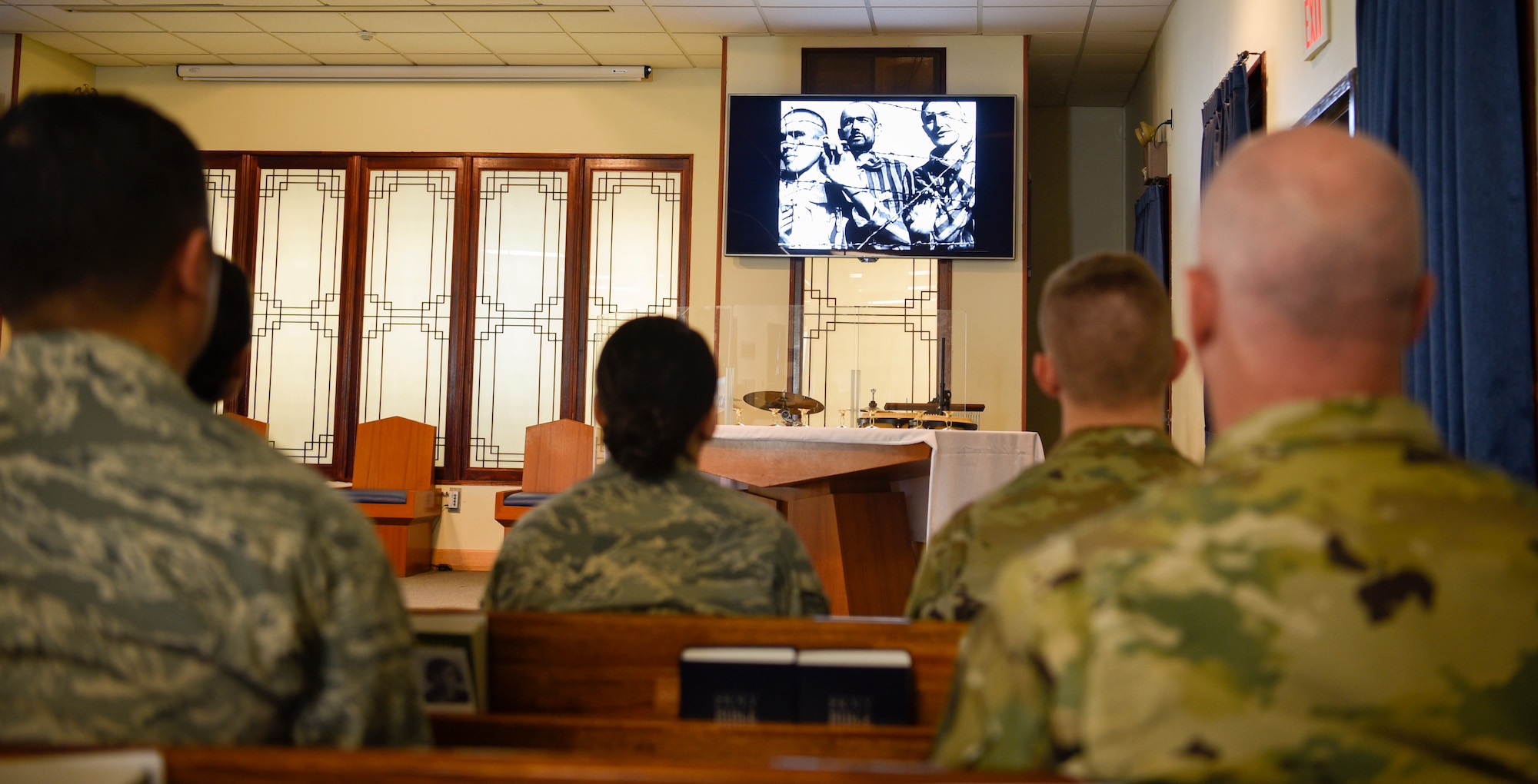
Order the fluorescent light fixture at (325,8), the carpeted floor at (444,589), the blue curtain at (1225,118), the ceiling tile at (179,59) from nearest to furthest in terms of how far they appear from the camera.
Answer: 1. the blue curtain at (1225,118)
2. the carpeted floor at (444,589)
3. the fluorescent light fixture at (325,8)
4. the ceiling tile at (179,59)

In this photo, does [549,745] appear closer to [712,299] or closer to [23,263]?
[23,263]

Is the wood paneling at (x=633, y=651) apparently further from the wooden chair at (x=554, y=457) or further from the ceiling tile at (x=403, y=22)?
the ceiling tile at (x=403, y=22)

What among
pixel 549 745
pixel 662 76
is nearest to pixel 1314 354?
pixel 549 745

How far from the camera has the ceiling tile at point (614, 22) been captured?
6.09m

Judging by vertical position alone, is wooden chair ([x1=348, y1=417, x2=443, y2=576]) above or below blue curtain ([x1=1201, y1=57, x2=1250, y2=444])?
below

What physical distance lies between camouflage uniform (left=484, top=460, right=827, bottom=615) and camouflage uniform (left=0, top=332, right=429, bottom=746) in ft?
2.03

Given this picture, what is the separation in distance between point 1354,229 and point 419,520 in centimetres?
647

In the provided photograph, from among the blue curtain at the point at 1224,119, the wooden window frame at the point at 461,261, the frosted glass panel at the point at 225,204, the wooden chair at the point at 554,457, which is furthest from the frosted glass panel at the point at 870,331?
the frosted glass panel at the point at 225,204

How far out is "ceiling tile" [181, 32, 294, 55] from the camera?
6.58 metres

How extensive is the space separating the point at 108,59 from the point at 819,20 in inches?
191

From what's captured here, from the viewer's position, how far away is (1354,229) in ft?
2.53

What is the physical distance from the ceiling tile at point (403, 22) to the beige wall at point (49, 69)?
1966mm

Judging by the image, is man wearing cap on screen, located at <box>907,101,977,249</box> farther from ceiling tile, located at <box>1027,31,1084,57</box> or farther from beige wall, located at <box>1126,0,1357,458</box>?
beige wall, located at <box>1126,0,1357,458</box>

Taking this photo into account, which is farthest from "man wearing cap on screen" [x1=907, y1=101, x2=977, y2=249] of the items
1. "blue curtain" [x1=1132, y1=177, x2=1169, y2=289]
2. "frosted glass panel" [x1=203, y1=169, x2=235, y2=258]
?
"frosted glass panel" [x1=203, y1=169, x2=235, y2=258]
